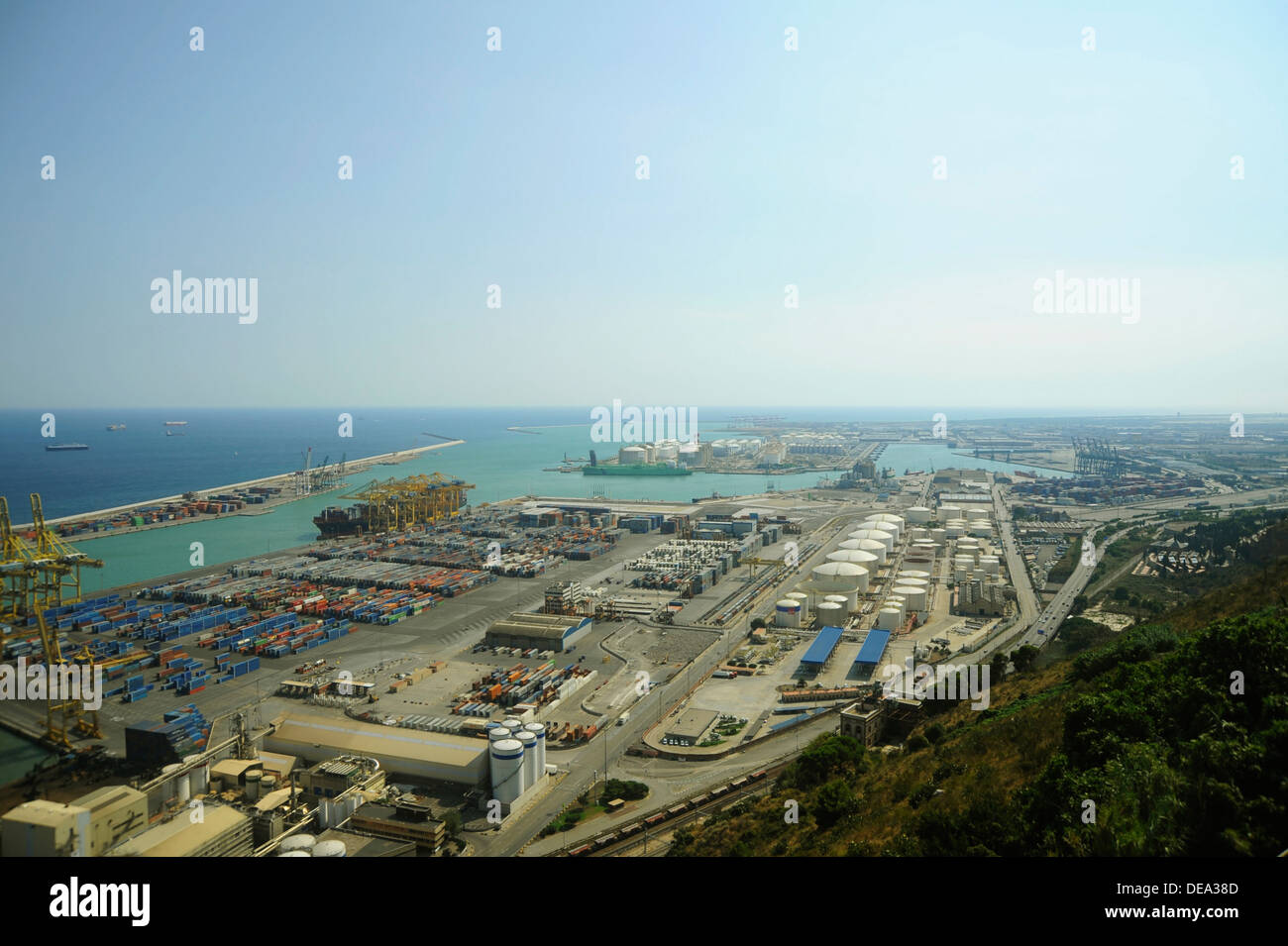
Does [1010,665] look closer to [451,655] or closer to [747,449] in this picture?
[451,655]

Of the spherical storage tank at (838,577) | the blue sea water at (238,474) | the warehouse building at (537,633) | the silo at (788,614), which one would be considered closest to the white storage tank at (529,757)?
the warehouse building at (537,633)

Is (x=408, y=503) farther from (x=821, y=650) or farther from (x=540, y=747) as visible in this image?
(x=540, y=747)

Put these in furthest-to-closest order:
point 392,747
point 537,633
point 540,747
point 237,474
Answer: point 237,474 → point 537,633 → point 392,747 → point 540,747

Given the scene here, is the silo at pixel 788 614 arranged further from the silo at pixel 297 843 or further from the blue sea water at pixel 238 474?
the blue sea water at pixel 238 474

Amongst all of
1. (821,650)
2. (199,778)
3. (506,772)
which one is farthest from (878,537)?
(199,778)
